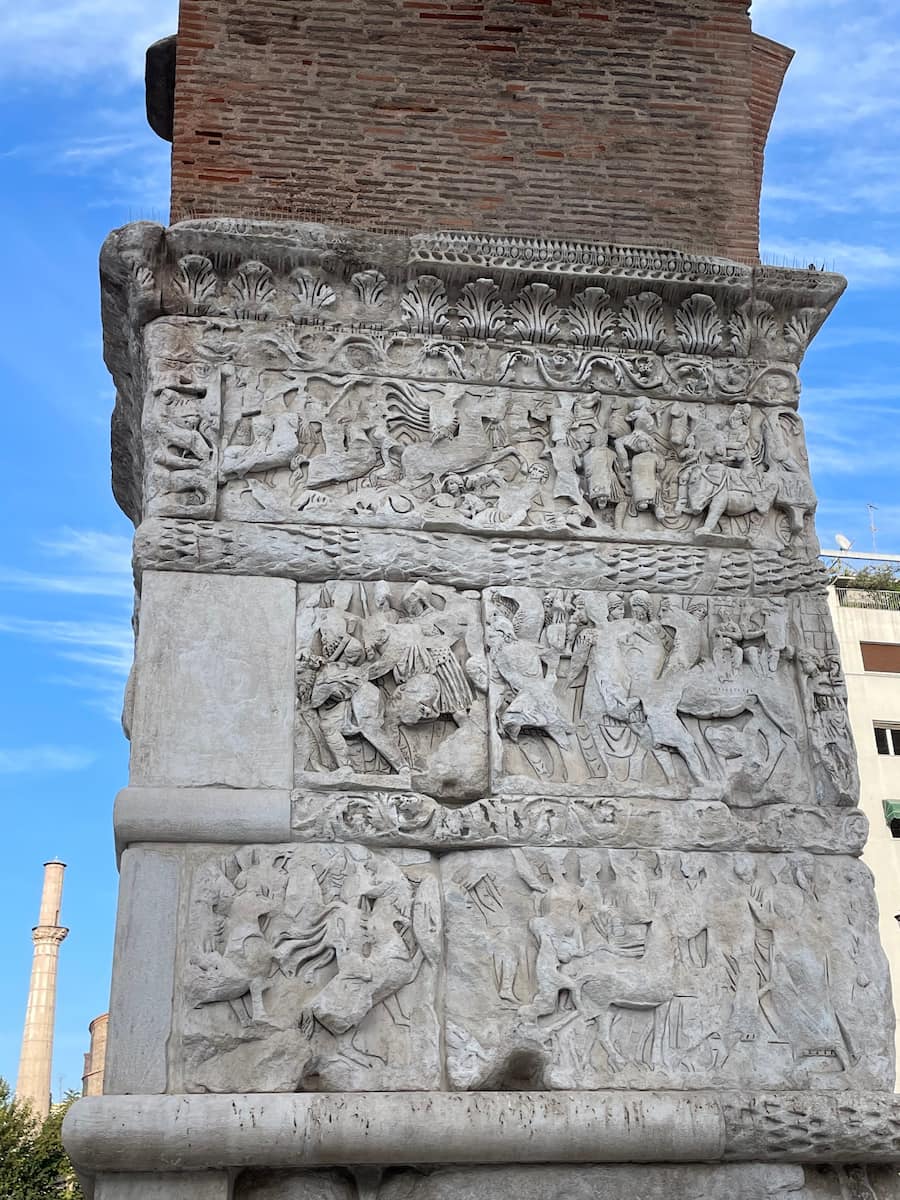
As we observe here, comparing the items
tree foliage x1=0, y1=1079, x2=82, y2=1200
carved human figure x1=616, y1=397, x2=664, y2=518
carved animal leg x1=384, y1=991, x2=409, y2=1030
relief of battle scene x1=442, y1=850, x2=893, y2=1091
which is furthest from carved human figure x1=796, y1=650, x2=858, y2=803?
tree foliage x1=0, y1=1079, x2=82, y2=1200

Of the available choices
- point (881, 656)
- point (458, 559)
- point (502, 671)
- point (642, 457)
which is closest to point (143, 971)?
point (502, 671)

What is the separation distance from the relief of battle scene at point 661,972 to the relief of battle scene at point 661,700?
320mm

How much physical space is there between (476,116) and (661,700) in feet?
9.82

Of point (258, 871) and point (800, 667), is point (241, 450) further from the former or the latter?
point (800, 667)

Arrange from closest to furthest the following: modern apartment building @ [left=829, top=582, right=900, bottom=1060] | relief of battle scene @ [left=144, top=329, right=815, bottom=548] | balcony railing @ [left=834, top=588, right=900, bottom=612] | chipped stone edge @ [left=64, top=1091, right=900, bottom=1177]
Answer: chipped stone edge @ [left=64, top=1091, right=900, bottom=1177]
relief of battle scene @ [left=144, top=329, right=815, bottom=548]
modern apartment building @ [left=829, top=582, right=900, bottom=1060]
balcony railing @ [left=834, top=588, right=900, bottom=612]

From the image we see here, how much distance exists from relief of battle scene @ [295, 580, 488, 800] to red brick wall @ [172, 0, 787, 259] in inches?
74.8

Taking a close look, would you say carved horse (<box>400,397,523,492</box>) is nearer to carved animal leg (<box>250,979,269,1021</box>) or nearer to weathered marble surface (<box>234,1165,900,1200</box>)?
carved animal leg (<box>250,979,269,1021</box>)

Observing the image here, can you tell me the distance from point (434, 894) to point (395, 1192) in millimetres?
1008

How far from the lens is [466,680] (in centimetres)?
555

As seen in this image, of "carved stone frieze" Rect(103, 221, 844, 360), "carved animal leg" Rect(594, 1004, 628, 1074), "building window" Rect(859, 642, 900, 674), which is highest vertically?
"building window" Rect(859, 642, 900, 674)

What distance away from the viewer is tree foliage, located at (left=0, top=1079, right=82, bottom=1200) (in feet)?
52.8

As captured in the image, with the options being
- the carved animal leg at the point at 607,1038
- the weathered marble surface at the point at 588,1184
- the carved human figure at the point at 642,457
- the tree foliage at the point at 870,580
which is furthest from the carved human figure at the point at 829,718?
the tree foliage at the point at 870,580

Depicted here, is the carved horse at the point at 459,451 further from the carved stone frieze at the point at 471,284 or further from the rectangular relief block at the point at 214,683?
the rectangular relief block at the point at 214,683

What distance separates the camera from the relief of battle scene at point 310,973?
472cm
